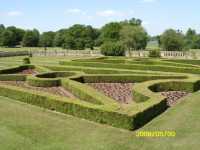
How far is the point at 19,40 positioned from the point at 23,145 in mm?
97610

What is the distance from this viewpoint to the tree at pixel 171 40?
6091 cm

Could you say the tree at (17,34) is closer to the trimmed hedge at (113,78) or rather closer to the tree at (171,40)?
→ the tree at (171,40)

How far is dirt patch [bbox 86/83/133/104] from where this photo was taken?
15.0 meters

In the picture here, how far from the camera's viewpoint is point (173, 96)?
15328 millimetres

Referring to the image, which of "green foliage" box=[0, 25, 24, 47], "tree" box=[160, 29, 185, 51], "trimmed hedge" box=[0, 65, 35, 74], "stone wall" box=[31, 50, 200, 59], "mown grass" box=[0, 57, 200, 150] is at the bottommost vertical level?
"mown grass" box=[0, 57, 200, 150]

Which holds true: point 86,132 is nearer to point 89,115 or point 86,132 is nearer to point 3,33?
point 89,115

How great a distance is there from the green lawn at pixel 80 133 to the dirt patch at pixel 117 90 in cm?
322

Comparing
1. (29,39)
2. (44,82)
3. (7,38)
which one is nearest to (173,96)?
(44,82)

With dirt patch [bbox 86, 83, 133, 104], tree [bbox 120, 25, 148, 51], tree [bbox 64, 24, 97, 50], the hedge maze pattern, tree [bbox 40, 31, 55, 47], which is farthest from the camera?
tree [bbox 40, 31, 55, 47]

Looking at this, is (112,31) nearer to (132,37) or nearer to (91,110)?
(132,37)

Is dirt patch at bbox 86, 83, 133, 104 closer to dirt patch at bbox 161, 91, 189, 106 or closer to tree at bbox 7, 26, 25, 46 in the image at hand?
dirt patch at bbox 161, 91, 189, 106

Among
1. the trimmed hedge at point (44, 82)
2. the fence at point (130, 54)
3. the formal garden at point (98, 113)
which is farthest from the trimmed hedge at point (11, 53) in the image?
the trimmed hedge at point (44, 82)

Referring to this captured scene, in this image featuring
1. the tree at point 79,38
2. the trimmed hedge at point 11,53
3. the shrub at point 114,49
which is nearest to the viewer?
the shrub at point 114,49

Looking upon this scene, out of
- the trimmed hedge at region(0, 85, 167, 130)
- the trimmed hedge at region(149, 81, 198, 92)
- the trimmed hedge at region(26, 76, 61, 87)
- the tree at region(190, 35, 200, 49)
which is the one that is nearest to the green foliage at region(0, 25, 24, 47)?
the tree at region(190, 35, 200, 49)
